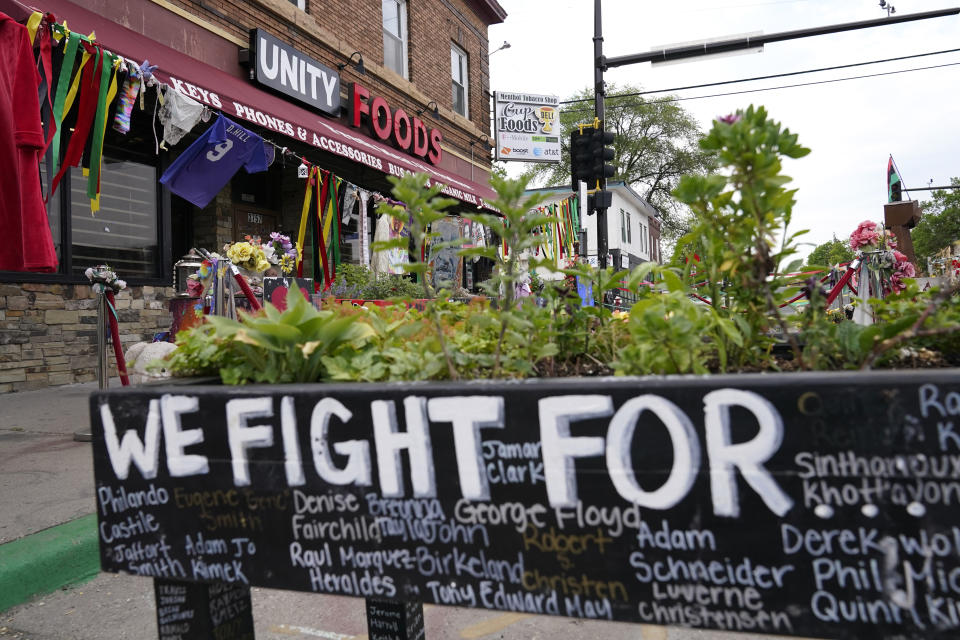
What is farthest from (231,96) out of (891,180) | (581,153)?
(891,180)

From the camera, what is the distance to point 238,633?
5.72ft

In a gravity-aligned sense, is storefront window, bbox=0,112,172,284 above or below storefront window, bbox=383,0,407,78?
below

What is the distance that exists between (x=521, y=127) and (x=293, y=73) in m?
8.63

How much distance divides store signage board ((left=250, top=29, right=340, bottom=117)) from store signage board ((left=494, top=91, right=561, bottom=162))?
706 centimetres

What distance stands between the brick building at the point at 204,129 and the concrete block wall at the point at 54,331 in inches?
0.5

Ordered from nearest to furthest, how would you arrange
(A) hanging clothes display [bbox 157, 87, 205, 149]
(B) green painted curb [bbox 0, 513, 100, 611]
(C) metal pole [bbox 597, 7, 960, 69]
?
(B) green painted curb [bbox 0, 513, 100, 611]
(A) hanging clothes display [bbox 157, 87, 205, 149]
(C) metal pole [bbox 597, 7, 960, 69]

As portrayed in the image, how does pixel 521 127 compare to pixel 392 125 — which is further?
pixel 521 127

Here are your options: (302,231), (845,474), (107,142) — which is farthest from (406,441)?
(107,142)

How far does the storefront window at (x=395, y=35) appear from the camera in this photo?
42.2ft

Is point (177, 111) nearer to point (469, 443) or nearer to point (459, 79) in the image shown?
point (469, 443)

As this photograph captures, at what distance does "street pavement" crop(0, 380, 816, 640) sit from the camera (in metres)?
2.58

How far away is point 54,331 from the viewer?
24.0 ft

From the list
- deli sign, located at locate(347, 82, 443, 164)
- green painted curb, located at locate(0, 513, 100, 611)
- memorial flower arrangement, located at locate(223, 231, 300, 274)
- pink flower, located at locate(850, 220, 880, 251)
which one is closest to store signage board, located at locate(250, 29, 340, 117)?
deli sign, located at locate(347, 82, 443, 164)

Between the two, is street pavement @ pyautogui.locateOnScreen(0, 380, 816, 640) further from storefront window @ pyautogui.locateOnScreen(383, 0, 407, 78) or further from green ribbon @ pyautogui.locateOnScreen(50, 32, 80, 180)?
storefront window @ pyautogui.locateOnScreen(383, 0, 407, 78)
